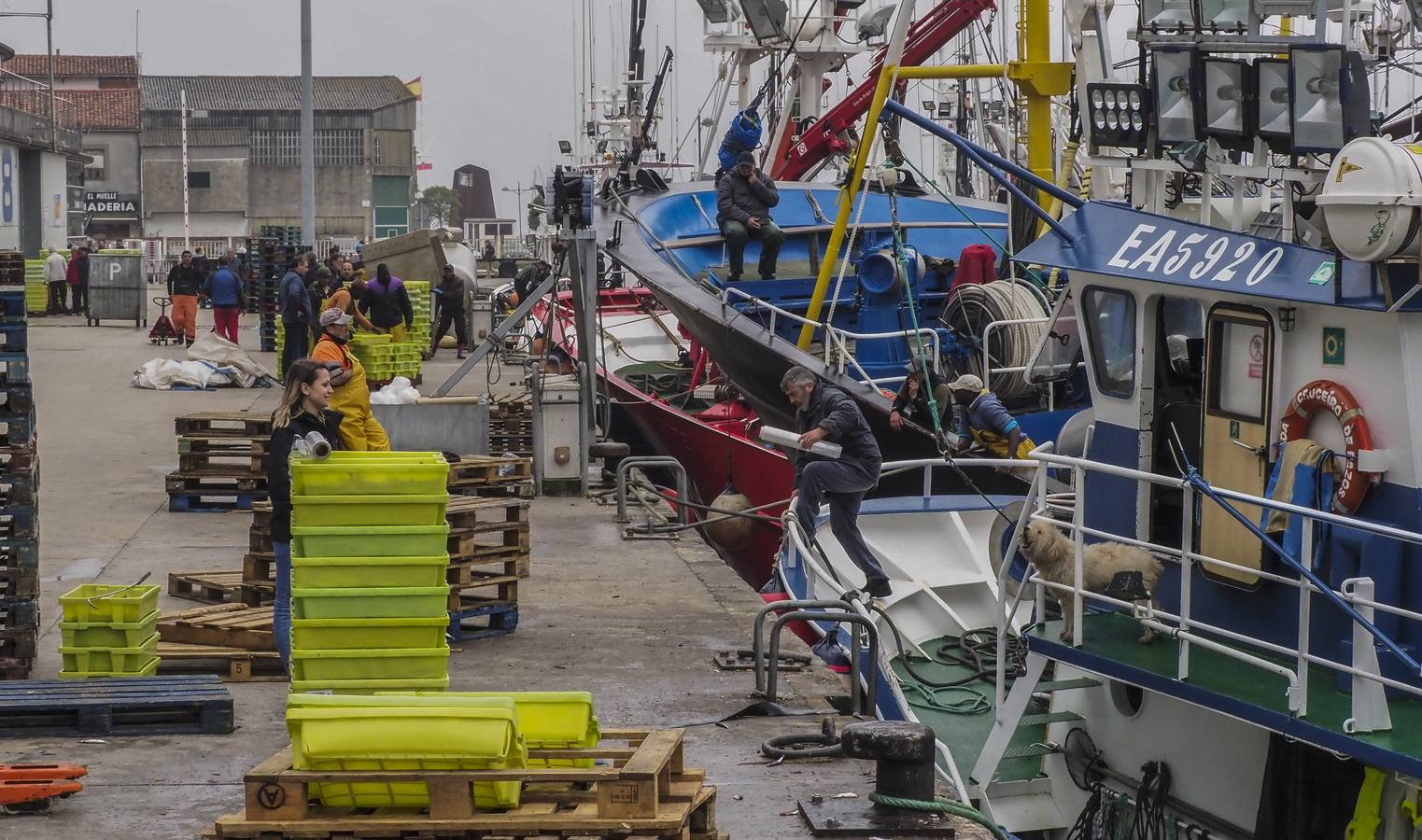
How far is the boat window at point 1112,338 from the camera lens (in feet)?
29.2

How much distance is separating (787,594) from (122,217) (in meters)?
71.2

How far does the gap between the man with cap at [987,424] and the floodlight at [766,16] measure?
955 centimetres

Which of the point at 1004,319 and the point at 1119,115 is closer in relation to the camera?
the point at 1119,115

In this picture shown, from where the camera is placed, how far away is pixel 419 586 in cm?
789

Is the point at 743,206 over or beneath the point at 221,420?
over

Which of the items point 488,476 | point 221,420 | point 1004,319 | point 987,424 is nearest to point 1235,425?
point 987,424

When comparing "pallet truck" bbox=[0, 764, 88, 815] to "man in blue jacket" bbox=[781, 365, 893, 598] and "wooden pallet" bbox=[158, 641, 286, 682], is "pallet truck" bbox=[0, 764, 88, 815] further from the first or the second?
"man in blue jacket" bbox=[781, 365, 893, 598]

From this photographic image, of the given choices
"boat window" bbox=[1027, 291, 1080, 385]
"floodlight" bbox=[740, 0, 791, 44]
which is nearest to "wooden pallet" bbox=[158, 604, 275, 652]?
"boat window" bbox=[1027, 291, 1080, 385]

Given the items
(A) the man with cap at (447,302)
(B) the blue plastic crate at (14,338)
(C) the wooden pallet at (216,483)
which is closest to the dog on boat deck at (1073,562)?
(B) the blue plastic crate at (14,338)

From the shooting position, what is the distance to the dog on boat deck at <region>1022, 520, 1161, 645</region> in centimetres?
Result: 804

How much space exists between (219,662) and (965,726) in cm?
419

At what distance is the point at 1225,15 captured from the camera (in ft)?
29.8

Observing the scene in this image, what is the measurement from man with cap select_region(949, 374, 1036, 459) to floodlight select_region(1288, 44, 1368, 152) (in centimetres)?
454

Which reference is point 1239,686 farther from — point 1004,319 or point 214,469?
point 214,469
